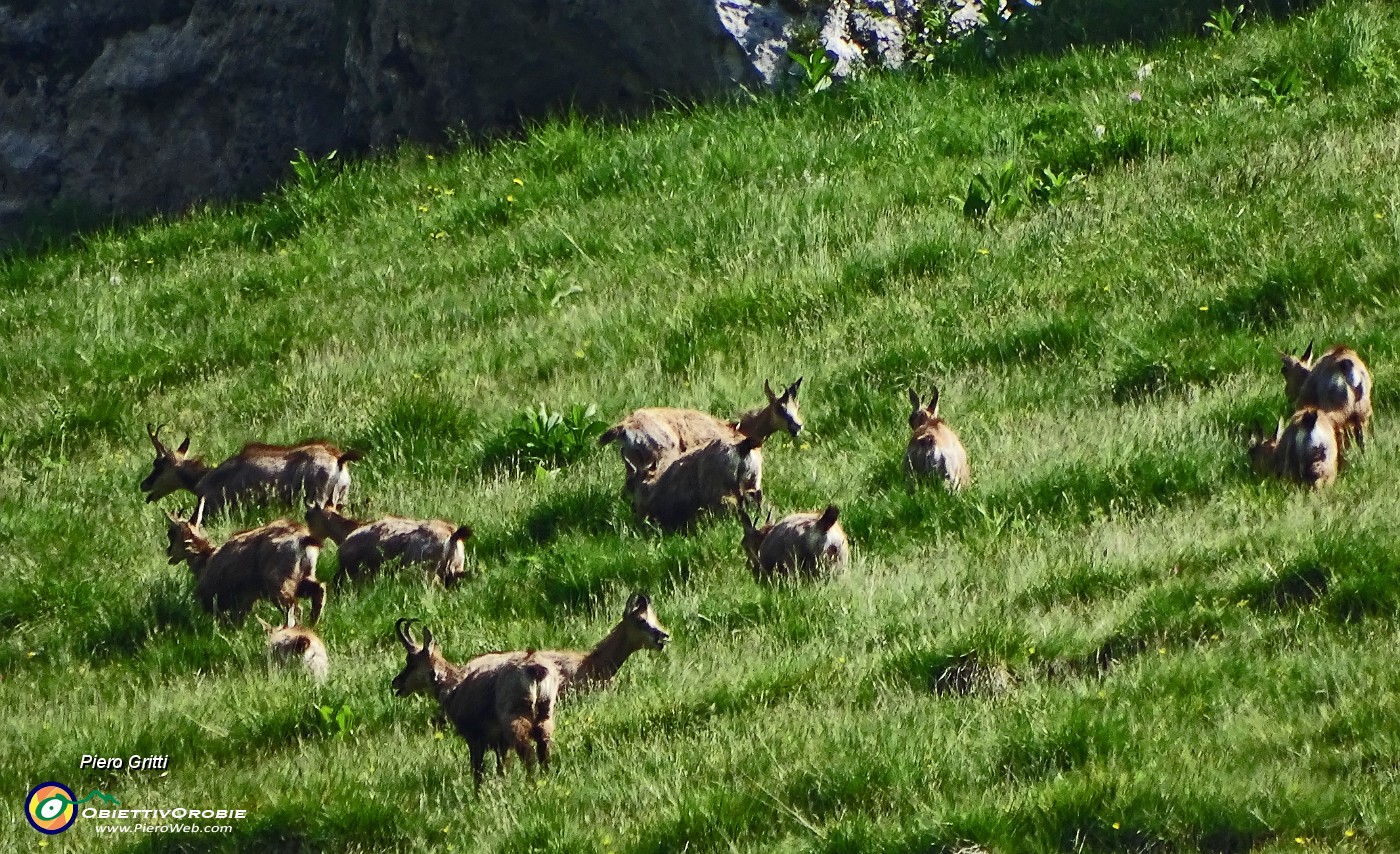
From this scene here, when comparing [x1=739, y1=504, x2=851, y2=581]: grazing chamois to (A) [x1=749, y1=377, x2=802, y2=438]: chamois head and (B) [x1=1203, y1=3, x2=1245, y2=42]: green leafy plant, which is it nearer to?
(A) [x1=749, y1=377, x2=802, y2=438]: chamois head

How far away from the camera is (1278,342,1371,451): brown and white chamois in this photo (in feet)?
34.2

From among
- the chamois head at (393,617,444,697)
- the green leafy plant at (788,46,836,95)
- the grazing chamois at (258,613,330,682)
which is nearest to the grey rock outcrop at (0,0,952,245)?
the green leafy plant at (788,46,836,95)

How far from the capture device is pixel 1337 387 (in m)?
Answer: 10.5

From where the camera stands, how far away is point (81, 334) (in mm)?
15711

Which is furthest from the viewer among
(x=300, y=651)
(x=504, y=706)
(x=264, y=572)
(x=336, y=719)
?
A: (x=264, y=572)

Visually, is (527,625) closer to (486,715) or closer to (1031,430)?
(486,715)

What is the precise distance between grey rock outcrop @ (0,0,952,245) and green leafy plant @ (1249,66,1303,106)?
3.36 meters

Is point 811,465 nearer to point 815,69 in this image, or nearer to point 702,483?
point 702,483

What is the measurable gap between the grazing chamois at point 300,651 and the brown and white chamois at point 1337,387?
5.36 m

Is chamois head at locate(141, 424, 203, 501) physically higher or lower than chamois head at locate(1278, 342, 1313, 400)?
lower

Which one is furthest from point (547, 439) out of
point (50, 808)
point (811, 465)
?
point (50, 808)

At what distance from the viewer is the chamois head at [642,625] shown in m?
8.94

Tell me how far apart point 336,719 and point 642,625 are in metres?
1.63

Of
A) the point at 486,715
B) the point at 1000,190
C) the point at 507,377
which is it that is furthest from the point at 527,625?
the point at 1000,190
